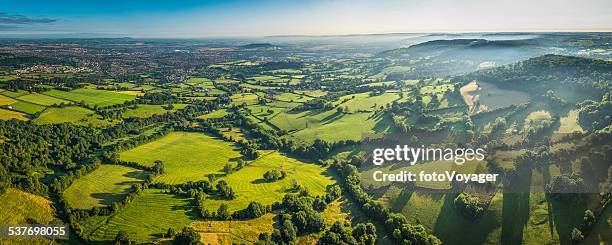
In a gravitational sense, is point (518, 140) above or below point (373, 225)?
above

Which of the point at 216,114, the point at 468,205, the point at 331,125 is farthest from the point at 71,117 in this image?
the point at 468,205

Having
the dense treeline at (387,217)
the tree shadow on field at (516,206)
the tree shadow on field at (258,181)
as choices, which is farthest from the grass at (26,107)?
the tree shadow on field at (516,206)

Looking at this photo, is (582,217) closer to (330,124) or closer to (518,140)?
(518,140)

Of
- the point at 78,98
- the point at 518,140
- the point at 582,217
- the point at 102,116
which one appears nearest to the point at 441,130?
the point at 518,140

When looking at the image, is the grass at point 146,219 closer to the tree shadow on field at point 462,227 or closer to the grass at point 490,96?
the tree shadow on field at point 462,227

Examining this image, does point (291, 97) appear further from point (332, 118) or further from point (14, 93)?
point (14, 93)

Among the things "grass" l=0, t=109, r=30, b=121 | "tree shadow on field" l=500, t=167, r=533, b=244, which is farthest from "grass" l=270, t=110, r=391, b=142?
"grass" l=0, t=109, r=30, b=121
